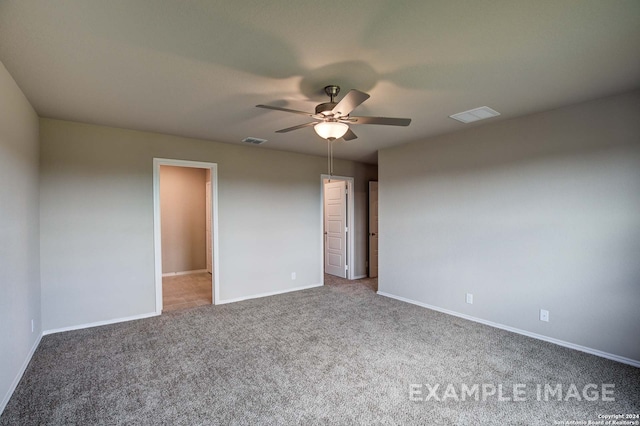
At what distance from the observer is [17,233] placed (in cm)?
260

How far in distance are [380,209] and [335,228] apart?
1.59m

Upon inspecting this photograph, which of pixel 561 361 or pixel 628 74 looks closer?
pixel 628 74

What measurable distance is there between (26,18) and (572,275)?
16.1ft

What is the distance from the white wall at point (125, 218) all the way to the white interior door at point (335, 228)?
1.40 metres

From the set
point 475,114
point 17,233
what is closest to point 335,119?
point 475,114

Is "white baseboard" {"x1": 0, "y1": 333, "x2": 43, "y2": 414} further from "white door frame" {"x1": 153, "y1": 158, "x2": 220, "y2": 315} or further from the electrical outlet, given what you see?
the electrical outlet

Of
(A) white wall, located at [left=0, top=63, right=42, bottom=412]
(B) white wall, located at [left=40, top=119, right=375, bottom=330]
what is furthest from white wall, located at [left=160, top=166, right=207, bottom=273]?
(A) white wall, located at [left=0, top=63, right=42, bottom=412]

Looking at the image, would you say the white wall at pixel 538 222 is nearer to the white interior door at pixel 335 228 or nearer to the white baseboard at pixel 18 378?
the white interior door at pixel 335 228

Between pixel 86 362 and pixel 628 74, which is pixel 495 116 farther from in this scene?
pixel 86 362

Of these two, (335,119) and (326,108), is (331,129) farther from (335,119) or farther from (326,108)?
(326,108)

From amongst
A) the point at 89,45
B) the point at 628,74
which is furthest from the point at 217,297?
the point at 628,74

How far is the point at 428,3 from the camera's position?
1.60m

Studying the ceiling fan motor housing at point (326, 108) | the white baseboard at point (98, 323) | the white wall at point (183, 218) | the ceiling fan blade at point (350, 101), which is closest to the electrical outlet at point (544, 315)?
the ceiling fan blade at point (350, 101)

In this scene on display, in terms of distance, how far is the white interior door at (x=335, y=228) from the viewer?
6.37m
